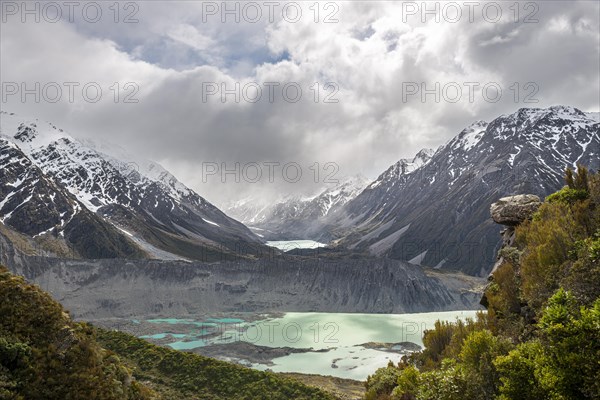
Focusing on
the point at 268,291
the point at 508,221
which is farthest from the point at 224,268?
the point at 508,221

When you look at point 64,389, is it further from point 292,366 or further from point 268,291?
point 268,291

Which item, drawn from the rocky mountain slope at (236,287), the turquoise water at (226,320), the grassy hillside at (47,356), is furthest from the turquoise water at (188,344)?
the grassy hillside at (47,356)

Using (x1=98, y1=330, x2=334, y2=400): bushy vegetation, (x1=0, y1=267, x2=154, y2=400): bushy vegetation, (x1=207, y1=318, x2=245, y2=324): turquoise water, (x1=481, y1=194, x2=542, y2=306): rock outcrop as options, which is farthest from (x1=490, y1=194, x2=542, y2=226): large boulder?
(x1=207, y1=318, x2=245, y2=324): turquoise water

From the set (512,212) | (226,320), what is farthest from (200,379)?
(226,320)

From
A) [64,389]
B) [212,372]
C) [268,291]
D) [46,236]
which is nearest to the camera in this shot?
[64,389]

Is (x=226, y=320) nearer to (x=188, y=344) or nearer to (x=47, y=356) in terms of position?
(x=188, y=344)

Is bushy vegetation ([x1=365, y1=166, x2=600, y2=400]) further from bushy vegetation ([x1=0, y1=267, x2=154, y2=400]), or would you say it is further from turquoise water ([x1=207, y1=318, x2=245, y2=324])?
turquoise water ([x1=207, y1=318, x2=245, y2=324])

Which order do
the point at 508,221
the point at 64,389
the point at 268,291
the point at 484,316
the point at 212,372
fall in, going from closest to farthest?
the point at 64,389 → the point at 484,316 → the point at 508,221 → the point at 212,372 → the point at 268,291

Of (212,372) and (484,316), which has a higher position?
(484,316)
